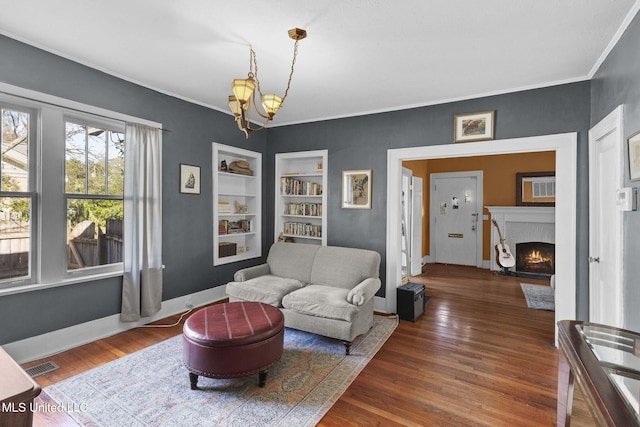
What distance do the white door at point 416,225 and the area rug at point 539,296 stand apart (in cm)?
179

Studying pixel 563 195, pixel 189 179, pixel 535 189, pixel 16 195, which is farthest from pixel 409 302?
pixel 535 189

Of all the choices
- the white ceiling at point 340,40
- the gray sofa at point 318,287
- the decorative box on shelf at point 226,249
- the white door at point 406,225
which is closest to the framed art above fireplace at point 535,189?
the white door at point 406,225

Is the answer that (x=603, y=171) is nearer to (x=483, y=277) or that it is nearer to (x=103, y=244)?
(x=483, y=277)

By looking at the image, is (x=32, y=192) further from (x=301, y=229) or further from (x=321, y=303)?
(x=301, y=229)

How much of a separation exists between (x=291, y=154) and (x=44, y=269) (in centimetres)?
324

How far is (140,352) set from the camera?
9.41 ft

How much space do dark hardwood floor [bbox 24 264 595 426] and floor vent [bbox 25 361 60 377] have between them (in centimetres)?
6

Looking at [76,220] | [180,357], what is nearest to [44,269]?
[76,220]

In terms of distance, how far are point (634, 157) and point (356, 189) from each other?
279 cm

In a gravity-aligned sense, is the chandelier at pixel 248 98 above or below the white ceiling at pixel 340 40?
below

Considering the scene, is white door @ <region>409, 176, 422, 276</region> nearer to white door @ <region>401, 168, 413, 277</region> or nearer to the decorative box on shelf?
white door @ <region>401, 168, 413, 277</region>

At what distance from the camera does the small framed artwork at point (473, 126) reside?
351cm

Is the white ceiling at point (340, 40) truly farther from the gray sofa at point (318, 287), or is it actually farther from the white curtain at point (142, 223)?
the gray sofa at point (318, 287)

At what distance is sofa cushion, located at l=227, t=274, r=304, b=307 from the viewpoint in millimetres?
3326
